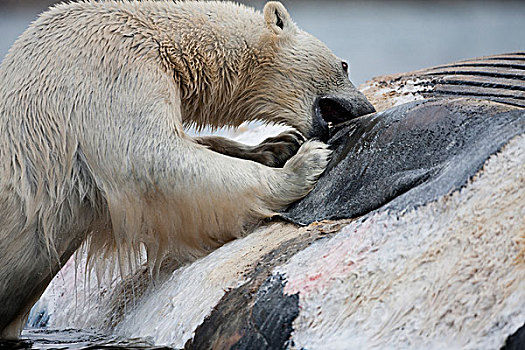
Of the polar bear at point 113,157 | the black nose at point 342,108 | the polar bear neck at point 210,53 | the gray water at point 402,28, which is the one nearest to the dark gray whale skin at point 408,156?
the polar bear at point 113,157

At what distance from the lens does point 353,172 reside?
6.93ft

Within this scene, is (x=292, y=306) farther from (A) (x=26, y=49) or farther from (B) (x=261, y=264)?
(A) (x=26, y=49)

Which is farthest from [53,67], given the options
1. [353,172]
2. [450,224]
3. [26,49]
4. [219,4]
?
[450,224]

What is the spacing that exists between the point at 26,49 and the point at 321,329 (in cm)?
159

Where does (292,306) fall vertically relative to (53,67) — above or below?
below

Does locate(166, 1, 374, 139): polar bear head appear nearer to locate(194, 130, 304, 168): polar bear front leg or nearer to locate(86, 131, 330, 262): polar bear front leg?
locate(194, 130, 304, 168): polar bear front leg

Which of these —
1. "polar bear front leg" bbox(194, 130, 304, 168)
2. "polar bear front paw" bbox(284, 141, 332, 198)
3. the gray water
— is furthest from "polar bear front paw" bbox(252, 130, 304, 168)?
the gray water

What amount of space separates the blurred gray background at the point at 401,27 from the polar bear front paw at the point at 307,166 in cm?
459

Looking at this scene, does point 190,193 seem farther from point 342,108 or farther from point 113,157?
point 342,108

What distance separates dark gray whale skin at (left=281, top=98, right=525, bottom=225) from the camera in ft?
5.44

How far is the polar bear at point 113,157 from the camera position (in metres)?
2.28

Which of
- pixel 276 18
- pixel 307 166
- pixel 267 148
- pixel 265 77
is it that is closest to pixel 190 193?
pixel 307 166

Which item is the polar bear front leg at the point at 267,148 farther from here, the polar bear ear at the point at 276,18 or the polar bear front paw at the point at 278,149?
the polar bear ear at the point at 276,18

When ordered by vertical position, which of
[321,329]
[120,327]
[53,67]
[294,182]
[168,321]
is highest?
[53,67]
